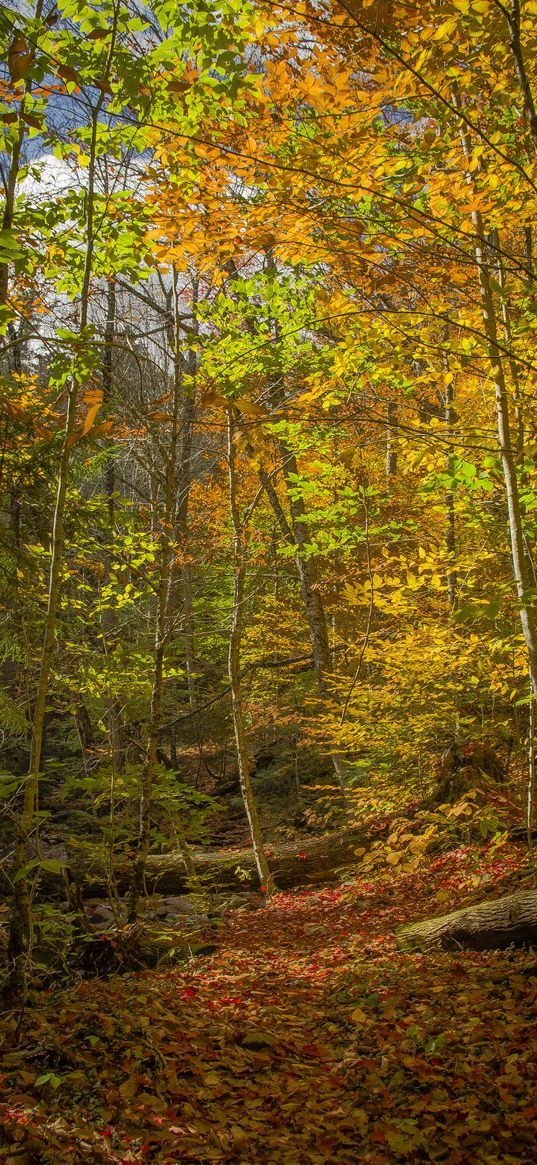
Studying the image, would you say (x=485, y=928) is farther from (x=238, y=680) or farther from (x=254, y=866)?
(x=254, y=866)

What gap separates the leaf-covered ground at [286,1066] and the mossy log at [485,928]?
156 mm

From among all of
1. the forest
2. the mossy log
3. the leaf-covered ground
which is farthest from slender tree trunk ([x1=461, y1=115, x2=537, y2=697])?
the leaf-covered ground

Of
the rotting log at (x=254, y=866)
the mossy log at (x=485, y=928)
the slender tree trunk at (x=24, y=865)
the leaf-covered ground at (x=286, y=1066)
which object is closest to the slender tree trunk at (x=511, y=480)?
the mossy log at (x=485, y=928)

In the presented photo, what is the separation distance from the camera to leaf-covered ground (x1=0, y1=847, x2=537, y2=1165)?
271 cm

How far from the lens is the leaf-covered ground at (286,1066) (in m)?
2.71

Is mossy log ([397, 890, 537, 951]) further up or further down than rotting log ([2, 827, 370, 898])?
further up

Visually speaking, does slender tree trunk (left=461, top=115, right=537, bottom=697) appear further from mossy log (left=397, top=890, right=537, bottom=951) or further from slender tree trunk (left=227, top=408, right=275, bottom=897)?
slender tree trunk (left=227, top=408, right=275, bottom=897)

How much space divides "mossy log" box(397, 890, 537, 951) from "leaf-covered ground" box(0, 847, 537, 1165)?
6.1 inches

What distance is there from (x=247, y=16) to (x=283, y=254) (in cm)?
108

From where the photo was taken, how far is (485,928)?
473cm

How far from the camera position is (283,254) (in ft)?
12.2

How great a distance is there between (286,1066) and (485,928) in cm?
187

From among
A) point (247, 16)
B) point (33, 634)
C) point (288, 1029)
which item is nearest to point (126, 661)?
point (33, 634)

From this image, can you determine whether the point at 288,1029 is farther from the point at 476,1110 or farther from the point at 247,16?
the point at 247,16
